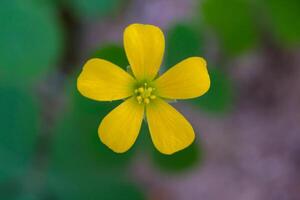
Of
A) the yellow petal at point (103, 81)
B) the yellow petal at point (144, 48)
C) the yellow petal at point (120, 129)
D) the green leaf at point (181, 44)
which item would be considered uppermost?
the green leaf at point (181, 44)

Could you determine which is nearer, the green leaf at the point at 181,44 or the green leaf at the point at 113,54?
the green leaf at the point at 113,54

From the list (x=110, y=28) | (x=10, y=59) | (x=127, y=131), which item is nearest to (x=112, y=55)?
(x=127, y=131)

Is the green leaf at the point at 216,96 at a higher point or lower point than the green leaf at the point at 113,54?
higher

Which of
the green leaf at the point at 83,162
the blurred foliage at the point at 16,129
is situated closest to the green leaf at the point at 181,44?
the green leaf at the point at 83,162

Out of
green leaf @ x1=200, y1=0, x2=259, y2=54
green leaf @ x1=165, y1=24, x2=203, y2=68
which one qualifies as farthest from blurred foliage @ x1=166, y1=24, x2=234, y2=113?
green leaf @ x1=200, y1=0, x2=259, y2=54

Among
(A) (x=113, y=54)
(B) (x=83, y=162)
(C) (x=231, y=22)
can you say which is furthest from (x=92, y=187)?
(C) (x=231, y=22)

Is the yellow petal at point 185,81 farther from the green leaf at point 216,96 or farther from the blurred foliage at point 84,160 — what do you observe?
the green leaf at point 216,96

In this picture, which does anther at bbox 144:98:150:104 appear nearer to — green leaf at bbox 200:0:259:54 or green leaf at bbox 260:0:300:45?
green leaf at bbox 200:0:259:54

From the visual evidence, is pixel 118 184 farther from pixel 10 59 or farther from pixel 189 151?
pixel 10 59
